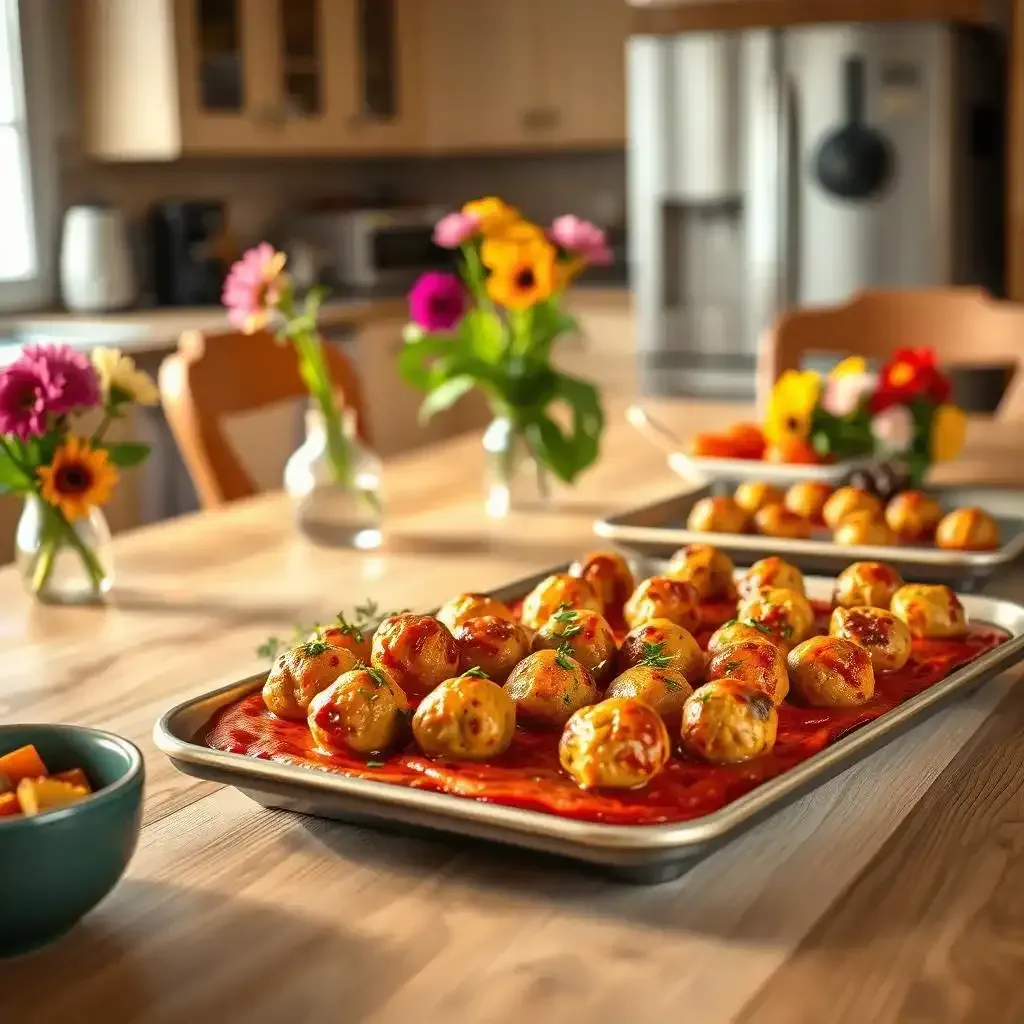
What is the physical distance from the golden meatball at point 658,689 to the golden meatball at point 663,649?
36 millimetres

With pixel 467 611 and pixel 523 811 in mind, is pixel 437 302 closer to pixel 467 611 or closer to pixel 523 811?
pixel 467 611

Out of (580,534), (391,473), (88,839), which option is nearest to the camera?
(88,839)

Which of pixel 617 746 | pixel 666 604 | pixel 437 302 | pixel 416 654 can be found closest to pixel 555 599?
pixel 666 604

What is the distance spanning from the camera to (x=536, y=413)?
175 cm

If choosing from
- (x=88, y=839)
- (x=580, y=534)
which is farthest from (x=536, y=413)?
(x=88, y=839)

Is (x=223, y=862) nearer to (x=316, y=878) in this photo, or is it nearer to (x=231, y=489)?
(x=316, y=878)

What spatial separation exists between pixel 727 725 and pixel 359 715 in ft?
0.63

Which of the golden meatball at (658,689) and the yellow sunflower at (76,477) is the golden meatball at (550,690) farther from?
the yellow sunflower at (76,477)

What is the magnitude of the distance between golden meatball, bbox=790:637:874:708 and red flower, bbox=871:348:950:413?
844 mm

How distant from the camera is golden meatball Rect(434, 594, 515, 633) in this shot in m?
1.02

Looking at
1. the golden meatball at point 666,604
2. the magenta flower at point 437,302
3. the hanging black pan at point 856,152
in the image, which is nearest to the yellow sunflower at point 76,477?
the magenta flower at point 437,302

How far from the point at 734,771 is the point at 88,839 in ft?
1.06

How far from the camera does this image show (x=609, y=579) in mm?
1185

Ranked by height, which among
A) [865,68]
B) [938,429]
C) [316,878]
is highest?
[865,68]
